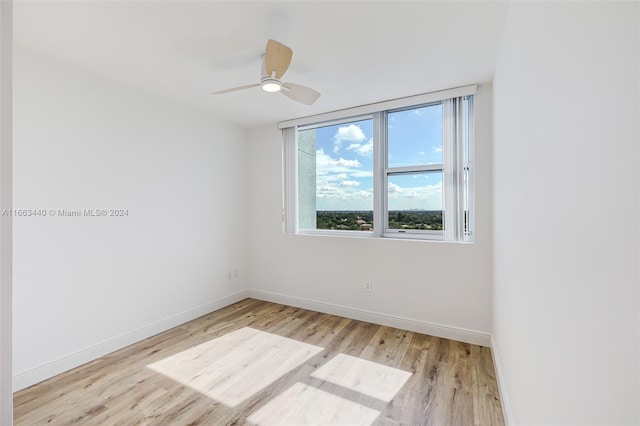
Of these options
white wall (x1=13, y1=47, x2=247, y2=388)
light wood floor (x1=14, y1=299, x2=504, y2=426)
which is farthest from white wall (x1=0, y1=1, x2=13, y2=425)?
white wall (x1=13, y1=47, x2=247, y2=388)

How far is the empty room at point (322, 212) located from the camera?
29.3 inches

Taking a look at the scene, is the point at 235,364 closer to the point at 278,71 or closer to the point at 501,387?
the point at 501,387

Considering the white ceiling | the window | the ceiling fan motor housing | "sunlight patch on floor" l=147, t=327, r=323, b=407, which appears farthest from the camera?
the window

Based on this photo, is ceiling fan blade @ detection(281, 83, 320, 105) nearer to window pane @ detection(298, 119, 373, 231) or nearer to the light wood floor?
window pane @ detection(298, 119, 373, 231)

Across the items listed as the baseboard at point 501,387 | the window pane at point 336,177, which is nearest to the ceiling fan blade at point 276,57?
the window pane at point 336,177

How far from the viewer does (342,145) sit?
3.63 m

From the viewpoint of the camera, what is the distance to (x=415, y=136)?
10.3ft

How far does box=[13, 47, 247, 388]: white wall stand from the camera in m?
2.13

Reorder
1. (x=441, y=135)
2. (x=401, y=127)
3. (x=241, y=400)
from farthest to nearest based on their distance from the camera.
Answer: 1. (x=401, y=127)
2. (x=441, y=135)
3. (x=241, y=400)

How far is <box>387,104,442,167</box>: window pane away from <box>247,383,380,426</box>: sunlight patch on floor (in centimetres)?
240

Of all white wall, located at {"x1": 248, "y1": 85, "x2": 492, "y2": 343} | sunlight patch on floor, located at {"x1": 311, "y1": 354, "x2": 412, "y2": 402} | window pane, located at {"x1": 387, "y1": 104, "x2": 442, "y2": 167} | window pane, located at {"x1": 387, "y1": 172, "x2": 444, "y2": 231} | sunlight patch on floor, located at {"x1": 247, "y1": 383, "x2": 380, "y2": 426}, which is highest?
window pane, located at {"x1": 387, "y1": 104, "x2": 442, "y2": 167}

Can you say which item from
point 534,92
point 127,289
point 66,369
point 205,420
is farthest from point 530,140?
point 66,369

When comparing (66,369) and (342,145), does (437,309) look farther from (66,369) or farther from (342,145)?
(66,369)

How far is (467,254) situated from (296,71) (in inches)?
92.6
